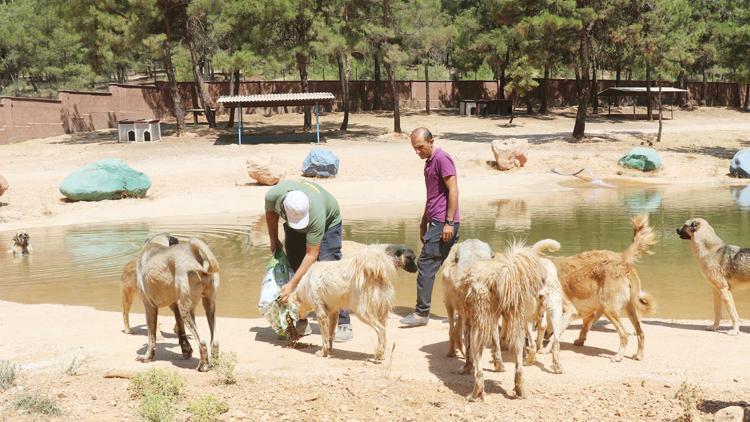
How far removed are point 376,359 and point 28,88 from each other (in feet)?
187

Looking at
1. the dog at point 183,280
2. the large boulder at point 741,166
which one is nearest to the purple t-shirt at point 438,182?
the dog at point 183,280

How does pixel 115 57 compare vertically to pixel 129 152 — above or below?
above

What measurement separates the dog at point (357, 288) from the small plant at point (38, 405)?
2357 mm

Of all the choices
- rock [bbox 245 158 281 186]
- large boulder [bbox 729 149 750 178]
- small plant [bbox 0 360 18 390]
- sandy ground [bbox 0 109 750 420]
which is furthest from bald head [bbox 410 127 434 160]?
large boulder [bbox 729 149 750 178]

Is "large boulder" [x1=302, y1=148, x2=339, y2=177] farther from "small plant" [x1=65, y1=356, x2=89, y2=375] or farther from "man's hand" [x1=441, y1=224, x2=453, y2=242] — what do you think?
"small plant" [x1=65, y1=356, x2=89, y2=375]

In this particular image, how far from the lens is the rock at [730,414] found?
17.3 feet

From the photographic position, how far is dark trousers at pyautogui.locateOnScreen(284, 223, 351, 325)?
762cm

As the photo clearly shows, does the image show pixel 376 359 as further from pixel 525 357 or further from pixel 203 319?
pixel 203 319

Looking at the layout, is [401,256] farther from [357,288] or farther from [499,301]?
[499,301]

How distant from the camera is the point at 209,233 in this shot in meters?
16.4

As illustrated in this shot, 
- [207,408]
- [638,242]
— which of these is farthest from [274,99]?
[207,408]

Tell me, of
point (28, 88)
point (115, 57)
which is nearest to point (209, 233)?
point (115, 57)

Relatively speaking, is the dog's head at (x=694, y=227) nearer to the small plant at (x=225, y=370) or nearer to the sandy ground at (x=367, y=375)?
the sandy ground at (x=367, y=375)

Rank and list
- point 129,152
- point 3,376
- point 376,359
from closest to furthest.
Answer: point 3,376
point 376,359
point 129,152
